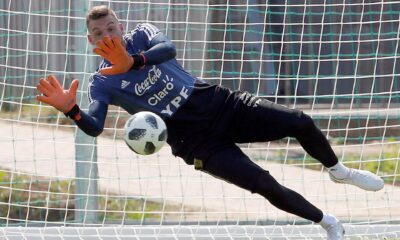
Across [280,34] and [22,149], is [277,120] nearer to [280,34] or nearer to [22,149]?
[280,34]

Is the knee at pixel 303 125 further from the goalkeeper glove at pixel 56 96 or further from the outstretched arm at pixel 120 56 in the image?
the goalkeeper glove at pixel 56 96

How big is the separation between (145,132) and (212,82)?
279 cm

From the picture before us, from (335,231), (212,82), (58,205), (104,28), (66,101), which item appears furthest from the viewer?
(58,205)

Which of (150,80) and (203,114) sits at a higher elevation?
(150,80)

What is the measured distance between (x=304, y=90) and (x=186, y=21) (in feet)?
4.57

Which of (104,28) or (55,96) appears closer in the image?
(55,96)

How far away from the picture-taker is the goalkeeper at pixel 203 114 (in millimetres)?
7141

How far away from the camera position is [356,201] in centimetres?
1016

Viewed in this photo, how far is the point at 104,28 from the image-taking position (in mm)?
7090

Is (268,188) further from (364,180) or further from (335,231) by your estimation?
(364,180)

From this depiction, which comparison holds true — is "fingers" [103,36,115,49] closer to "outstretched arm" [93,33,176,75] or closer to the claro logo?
"outstretched arm" [93,33,176,75]

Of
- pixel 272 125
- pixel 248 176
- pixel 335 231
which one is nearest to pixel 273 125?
pixel 272 125

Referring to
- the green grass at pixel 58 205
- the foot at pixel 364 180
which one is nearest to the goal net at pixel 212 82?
the green grass at pixel 58 205

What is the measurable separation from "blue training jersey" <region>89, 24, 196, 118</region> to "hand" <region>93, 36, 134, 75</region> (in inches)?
20.1
